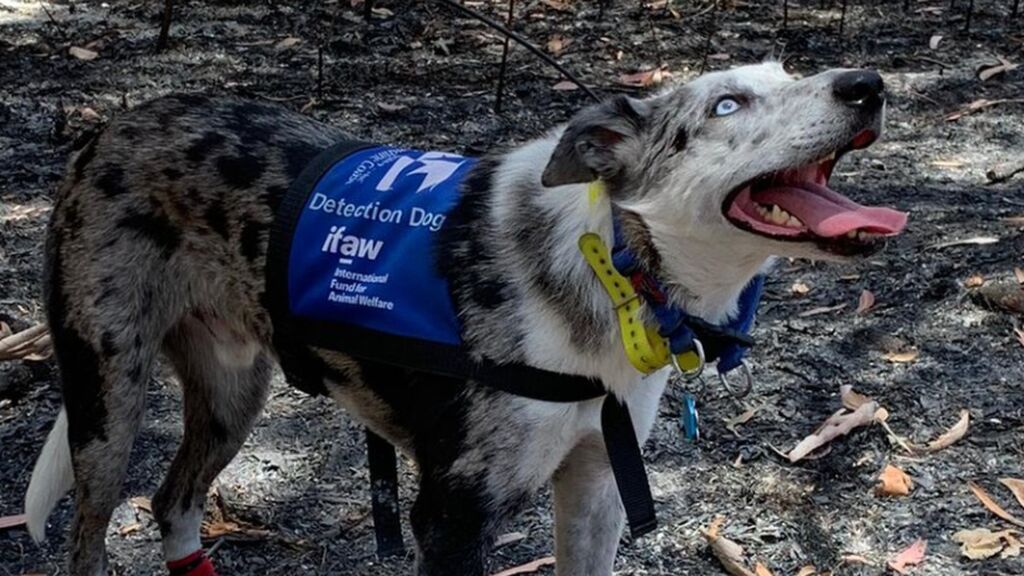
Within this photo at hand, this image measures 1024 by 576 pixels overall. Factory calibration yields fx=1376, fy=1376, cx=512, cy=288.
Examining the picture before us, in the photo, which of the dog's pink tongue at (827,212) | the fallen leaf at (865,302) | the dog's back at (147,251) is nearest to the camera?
the dog's pink tongue at (827,212)

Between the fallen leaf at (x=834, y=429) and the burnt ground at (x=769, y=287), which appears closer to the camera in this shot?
the burnt ground at (x=769, y=287)

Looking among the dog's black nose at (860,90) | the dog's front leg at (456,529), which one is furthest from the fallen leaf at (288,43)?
the dog's black nose at (860,90)

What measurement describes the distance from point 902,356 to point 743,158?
2.42m

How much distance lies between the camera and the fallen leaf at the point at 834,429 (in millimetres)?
4652

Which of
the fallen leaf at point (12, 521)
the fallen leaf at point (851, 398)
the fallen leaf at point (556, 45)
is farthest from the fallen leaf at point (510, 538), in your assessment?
the fallen leaf at point (556, 45)

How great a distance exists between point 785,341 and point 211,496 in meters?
2.24

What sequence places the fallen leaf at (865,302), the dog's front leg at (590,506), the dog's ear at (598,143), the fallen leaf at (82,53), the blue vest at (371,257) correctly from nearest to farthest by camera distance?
1. the dog's ear at (598,143)
2. the blue vest at (371,257)
3. the dog's front leg at (590,506)
4. the fallen leaf at (865,302)
5. the fallen leaf at (82,53)

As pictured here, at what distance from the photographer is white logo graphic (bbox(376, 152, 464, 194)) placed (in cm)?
353

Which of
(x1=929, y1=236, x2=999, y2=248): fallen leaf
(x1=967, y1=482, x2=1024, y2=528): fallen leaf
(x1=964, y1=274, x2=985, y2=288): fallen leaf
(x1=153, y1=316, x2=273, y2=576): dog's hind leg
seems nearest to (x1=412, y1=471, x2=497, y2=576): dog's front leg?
(x1=153, y1=316, x2=273, y2=576): dog's hind leg

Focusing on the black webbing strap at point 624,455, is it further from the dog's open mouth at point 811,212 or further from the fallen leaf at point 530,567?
the fallen leaf at point 530,567

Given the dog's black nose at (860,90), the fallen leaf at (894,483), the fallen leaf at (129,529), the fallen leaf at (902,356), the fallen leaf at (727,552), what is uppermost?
the dog's black nose at (860,90)

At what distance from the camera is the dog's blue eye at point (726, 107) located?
3.11 metres

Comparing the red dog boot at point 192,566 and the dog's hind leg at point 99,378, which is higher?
the dog's hind leg at point 99,378

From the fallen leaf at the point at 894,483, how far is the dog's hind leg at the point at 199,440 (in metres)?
2.00
